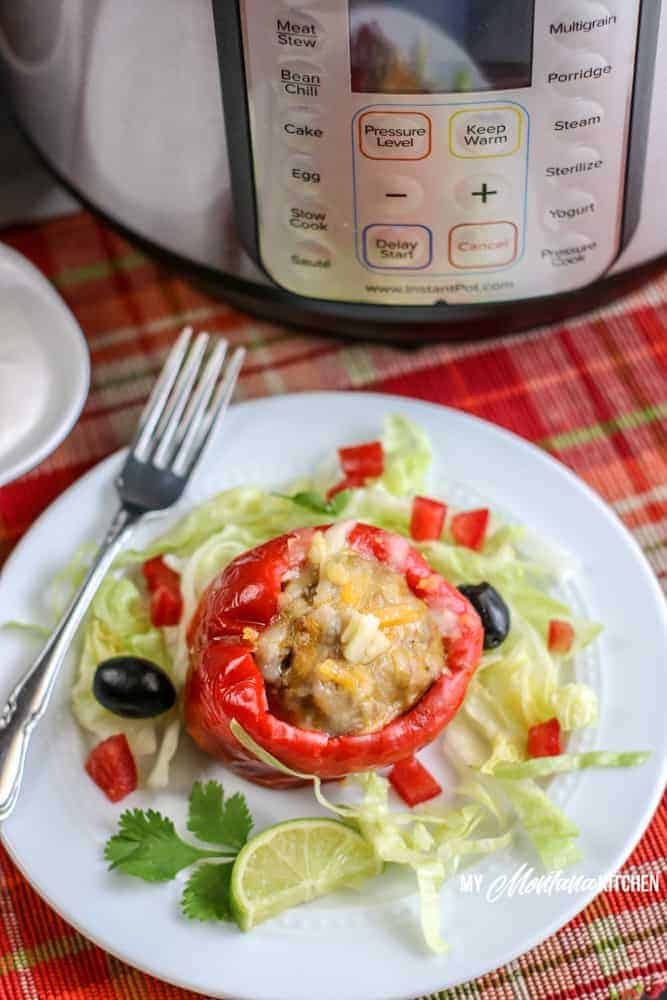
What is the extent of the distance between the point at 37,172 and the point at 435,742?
967 millimetres

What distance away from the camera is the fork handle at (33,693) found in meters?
1.11

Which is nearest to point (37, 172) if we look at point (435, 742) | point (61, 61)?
point (61, 61)

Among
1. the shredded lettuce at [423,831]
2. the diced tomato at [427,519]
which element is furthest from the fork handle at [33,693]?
the diced tomato at [427,519]

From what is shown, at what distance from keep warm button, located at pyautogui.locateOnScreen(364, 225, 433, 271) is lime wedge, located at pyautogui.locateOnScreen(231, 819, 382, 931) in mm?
548

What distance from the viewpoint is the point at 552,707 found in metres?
1.19

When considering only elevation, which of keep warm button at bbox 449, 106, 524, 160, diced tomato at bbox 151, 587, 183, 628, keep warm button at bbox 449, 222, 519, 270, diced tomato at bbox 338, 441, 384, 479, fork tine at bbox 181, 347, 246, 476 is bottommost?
diced tomato at bbox 151, 587, 183, 628

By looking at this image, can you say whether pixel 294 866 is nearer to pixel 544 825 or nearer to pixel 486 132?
pixel 544 825

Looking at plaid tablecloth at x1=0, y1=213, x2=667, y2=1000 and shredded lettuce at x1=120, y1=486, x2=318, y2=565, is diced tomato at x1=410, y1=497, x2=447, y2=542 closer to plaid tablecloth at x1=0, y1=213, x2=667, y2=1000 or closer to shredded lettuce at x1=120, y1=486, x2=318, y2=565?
shredded lettuce at x1=120, y1=486, x2=318, y2=565

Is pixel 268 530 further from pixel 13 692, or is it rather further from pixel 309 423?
pixel 13 692

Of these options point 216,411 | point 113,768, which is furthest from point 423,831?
point 216,411

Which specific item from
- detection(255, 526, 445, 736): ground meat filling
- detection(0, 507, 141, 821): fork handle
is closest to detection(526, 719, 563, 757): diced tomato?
detection(255, 526, 445, 736): ground meat filling

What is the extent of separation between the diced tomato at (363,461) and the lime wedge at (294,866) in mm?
406

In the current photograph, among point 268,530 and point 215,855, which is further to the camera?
point 268,530

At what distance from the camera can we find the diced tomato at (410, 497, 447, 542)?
1.31 m
